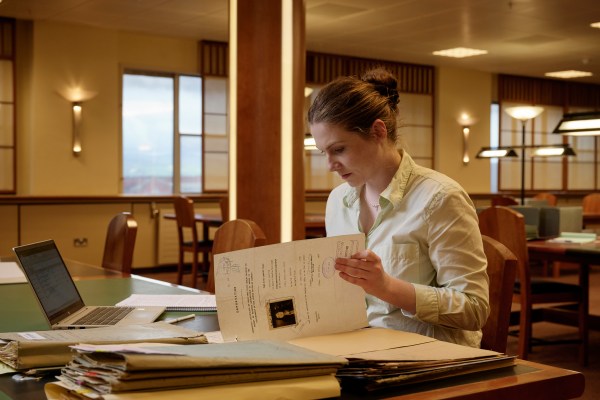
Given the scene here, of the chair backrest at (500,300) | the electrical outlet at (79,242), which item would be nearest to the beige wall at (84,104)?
the electrical outlet at (79,242)

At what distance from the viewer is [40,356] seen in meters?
1.18

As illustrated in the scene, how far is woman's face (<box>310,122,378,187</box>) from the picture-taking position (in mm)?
1729

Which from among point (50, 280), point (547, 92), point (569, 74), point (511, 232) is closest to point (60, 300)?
point (50, 280)

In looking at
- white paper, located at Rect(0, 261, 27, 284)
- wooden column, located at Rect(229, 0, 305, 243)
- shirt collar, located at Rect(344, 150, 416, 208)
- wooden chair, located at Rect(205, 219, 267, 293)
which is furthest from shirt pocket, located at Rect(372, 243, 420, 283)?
wooden column, located at Rect(229, 0, 305, 243)

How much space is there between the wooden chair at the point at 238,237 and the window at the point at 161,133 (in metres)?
6.43

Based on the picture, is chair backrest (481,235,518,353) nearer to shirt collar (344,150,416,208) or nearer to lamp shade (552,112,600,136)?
shirt collar (344,150,416,208)

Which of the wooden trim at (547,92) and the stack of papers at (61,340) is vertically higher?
the wooden trim at (547,92)

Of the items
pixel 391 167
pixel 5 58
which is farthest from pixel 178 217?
pixel 391 167

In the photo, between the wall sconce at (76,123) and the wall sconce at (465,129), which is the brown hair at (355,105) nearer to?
the wall sconce at (76,123)

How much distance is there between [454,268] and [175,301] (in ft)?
2.50

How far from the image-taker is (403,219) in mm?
1742

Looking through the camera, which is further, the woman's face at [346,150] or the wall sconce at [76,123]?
the wall sconce at [76,123]

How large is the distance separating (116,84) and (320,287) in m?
7.58

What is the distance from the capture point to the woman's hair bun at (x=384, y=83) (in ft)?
6.00
